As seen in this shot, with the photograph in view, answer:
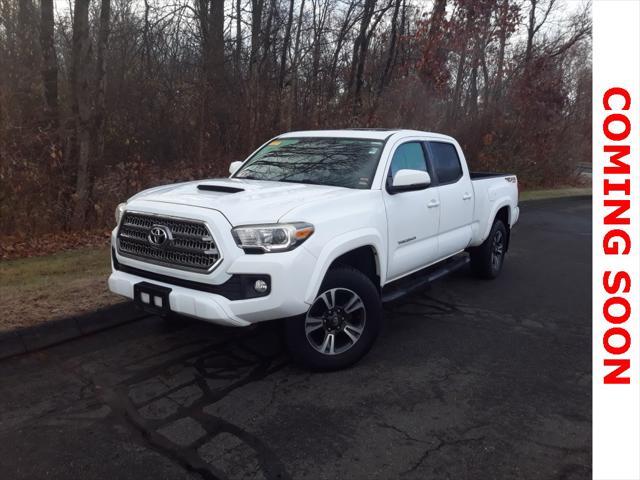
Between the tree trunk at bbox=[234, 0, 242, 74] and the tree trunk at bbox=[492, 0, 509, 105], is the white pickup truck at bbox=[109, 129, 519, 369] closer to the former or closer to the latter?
the tree trunk at bbox=[234, 0, 242, 74]

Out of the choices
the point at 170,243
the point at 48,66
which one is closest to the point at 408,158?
the point at 170,243

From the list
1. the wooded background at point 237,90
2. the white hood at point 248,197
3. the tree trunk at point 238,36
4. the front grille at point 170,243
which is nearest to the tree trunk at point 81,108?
the wooded background at point 237,90

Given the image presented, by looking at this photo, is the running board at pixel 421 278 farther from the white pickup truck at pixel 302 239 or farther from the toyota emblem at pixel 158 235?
the toyota emblem at pixel 158 235

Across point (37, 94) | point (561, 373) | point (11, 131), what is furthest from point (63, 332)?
point (37, 94)

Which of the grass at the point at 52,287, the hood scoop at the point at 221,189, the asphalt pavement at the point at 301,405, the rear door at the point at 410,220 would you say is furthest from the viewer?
the grass at the point at 52,287

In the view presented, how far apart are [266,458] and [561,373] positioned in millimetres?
2534

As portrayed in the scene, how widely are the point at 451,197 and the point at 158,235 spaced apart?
3.21m

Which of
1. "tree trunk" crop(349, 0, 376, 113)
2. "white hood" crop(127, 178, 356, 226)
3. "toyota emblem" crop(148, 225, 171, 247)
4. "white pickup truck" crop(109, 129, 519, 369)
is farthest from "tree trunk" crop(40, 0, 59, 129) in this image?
"tree trunk" crop(349, 0, 376, 113)

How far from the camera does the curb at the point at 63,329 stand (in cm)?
444

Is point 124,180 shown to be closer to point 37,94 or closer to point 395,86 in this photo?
point 37,94

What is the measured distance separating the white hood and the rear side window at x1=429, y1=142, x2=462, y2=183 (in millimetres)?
1737

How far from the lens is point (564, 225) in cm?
1238

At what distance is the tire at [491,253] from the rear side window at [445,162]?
1184 millimetres

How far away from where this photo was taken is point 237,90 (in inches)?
529
